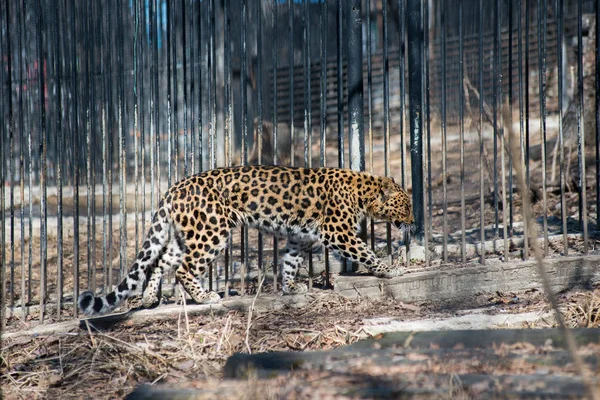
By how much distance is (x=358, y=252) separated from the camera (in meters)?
6.73

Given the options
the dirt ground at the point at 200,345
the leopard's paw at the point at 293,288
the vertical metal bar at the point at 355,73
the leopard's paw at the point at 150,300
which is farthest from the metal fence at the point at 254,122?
the dirt ground at the point at 200,345

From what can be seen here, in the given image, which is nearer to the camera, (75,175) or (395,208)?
(75,175)

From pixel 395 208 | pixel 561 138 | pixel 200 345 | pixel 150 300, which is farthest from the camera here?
pixel 395 208

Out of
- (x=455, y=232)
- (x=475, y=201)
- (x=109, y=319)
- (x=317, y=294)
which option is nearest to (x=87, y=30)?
(x=109, y=319)

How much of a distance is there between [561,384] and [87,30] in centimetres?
518

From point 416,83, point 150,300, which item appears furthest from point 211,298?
point 416,83

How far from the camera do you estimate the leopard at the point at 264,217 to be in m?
6.61

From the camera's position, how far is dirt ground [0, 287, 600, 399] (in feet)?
13.8

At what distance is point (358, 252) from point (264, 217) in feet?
3.02

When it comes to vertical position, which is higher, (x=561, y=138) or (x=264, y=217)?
(x=561, y=138)

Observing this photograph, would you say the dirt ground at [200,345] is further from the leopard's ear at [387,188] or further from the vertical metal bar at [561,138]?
the leopard's ear at [387,188]

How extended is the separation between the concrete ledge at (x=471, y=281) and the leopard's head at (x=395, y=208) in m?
0.76

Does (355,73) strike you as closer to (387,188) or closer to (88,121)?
(387,188)

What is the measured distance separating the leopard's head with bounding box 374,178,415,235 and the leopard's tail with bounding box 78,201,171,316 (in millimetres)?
1963
